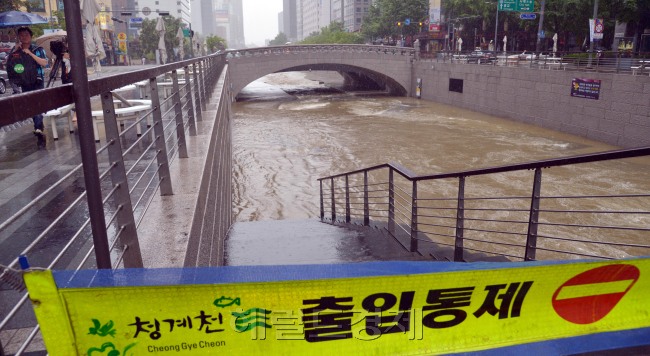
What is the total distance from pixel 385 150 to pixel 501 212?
8.23m

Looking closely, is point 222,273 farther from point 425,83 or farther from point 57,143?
point 425,83

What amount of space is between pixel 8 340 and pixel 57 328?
3.31 feet

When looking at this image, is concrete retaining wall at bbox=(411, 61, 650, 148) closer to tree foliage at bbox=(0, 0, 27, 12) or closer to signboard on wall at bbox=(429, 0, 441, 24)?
signboard on wall at bbox=(429, 0, 441, 24)

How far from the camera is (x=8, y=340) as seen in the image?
8.26ft

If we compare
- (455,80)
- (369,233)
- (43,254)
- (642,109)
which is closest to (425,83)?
(455,80)

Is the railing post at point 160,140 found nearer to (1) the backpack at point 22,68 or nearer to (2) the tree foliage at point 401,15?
(1) the backpack at point 22,68

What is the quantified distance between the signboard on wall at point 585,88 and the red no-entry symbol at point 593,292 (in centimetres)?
2208

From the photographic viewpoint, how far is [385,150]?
808 inches

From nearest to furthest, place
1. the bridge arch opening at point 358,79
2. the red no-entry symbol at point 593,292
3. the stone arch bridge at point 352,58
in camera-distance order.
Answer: the red no-entry symbol at point 593,292, the stone arch bridge at point 352,58, the bridge arch opening at point 358,79

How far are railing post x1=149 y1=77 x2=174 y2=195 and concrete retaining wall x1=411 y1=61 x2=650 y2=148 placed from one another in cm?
1994

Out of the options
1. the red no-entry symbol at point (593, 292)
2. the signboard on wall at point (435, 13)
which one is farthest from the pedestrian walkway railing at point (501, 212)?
the signboard on wall at point (435, 13)

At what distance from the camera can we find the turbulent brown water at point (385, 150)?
580 inches

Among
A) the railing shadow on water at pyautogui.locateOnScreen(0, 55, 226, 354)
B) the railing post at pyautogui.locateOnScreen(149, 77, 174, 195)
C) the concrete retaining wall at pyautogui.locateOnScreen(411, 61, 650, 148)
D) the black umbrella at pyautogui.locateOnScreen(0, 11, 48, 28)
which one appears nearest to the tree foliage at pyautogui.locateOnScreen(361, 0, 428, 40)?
the concrete retaining wall at pyautogui.locateOnScreen(411, 61, 650, 148)

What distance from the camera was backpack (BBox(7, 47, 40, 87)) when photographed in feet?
24.3
